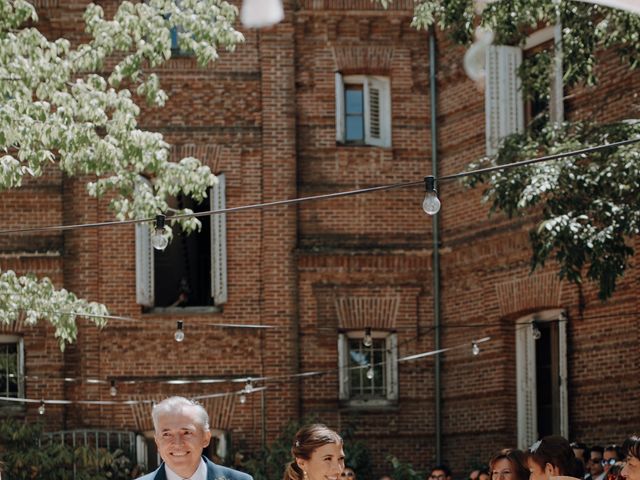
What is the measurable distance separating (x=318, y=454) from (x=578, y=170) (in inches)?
377

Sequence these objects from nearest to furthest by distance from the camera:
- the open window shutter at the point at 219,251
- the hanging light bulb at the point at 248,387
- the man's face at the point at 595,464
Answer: the man's face at the point at 595,464, the hanging light bulb at the point at 248,387, the open window shutter at the point at 219,251

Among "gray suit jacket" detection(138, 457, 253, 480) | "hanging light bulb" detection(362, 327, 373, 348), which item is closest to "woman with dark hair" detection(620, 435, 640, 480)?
"gray suit jacket" detection(138, 457, 253, 480)

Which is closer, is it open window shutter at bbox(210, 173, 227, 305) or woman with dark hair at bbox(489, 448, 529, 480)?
woman with dark hair at bbox(489, 448, 529, 480)

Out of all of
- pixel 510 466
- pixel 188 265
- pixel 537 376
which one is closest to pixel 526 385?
pixel 537 376

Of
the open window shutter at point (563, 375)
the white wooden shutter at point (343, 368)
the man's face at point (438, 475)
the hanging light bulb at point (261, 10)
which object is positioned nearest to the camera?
the hanging light bulb at point (261, 10)

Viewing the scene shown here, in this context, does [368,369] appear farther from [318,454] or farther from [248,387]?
[318,454]

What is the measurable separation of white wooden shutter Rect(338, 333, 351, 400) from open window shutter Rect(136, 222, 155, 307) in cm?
289

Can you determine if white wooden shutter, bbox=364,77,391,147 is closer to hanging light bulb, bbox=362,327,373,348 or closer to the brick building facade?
the brick building facade

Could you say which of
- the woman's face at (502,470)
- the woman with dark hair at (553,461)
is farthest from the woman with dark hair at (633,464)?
the woman's face at (502,470)

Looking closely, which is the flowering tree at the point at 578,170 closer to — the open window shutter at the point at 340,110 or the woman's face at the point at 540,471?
the open window shutter at the point at 340,110

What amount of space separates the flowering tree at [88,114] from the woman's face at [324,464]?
29.5 ft

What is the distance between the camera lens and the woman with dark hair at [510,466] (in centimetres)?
994

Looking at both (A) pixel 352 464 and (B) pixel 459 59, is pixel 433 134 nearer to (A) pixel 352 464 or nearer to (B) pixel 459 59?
(B) pixel 459 59

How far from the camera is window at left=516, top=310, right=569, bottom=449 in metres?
22.0
